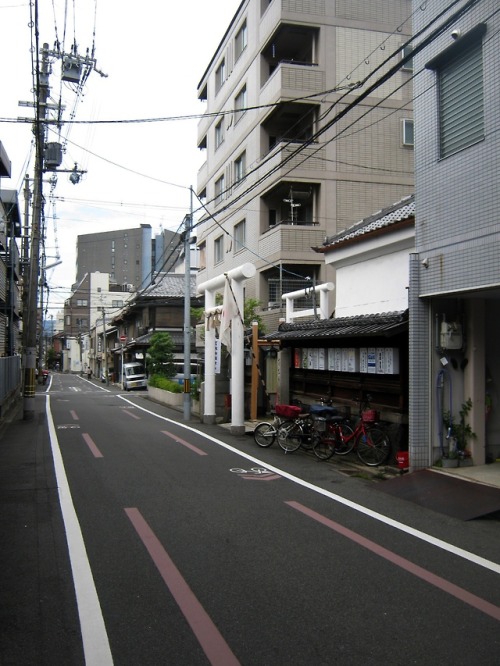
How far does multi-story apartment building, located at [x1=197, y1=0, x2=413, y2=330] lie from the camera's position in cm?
2458

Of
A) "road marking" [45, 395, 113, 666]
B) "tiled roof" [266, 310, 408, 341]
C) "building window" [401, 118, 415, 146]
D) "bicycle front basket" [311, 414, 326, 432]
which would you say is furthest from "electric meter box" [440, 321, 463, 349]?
"building window" [401, 118, 415, 146]

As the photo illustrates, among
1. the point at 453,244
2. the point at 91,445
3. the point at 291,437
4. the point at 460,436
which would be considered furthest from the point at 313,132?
the point at 460,436

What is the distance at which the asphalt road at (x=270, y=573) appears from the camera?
13.9ft

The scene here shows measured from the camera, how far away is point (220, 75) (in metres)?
33.6

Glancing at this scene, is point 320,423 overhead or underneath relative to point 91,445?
overhead

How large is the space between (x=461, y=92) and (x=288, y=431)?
8.02 m

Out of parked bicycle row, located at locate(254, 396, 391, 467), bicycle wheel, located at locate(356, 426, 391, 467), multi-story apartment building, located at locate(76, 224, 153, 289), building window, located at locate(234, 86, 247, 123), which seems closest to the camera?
bicycle wheel, located at locate(356, 426, 391, 467)

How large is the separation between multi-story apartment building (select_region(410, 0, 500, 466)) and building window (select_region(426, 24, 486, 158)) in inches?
0.7

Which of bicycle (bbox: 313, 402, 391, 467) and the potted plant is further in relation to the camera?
bicycle (bbox: 313, 402, 391, 467)

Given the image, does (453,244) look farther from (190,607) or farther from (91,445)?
(91,445)

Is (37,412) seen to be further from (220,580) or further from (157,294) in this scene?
(157,294)

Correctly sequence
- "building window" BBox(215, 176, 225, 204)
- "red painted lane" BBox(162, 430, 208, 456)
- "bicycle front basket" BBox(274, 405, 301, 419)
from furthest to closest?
"building window" BBox(215, 176, 225, 204) → "bicycle front basket" BBox(274, 405, 301, 419) → "red painted lane" BBox(162, 430, 208, 456)

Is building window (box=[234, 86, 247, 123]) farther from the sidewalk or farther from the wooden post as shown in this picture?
the sidewalk

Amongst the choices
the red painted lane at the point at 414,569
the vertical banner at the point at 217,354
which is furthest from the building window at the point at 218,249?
the red painted lane at the point at 414,569
